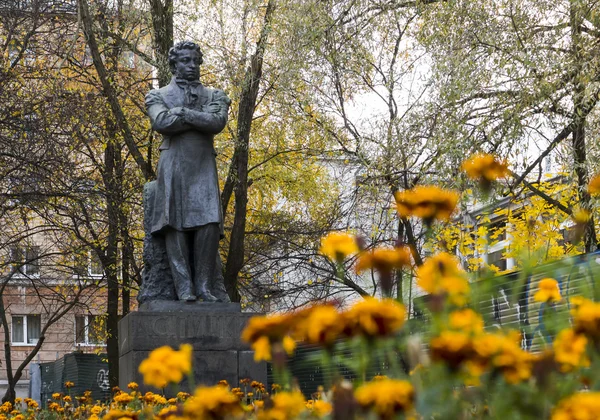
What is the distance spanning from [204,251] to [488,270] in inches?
258

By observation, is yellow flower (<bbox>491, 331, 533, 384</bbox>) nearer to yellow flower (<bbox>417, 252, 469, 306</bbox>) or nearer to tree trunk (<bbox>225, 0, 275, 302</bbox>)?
yellow flower (<bbox>417, 252, 469, 306</bbox>)

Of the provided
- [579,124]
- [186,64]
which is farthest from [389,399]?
[579,124]

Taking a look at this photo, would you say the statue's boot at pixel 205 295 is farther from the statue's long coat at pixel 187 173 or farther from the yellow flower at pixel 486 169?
the yellow flower at pixel 486 169

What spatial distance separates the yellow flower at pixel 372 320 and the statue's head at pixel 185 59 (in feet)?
24.4

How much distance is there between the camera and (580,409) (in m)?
1.21

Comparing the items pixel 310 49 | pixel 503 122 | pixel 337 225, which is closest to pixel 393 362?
pixel 503 122

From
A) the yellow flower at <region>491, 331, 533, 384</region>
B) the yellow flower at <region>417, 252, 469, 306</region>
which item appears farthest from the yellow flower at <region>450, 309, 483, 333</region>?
the yellow flower at <region>491, 331, 533, 384</region>

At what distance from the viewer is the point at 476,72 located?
12.3m

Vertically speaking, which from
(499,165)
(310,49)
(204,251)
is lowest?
(499,165)

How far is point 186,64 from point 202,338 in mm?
2475

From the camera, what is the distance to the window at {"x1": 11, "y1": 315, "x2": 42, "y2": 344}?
37.8 meters

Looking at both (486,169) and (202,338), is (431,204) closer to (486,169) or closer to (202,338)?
(486,169)

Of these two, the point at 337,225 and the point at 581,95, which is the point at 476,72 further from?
the point at 337,225

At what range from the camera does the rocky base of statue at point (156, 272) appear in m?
8.71
